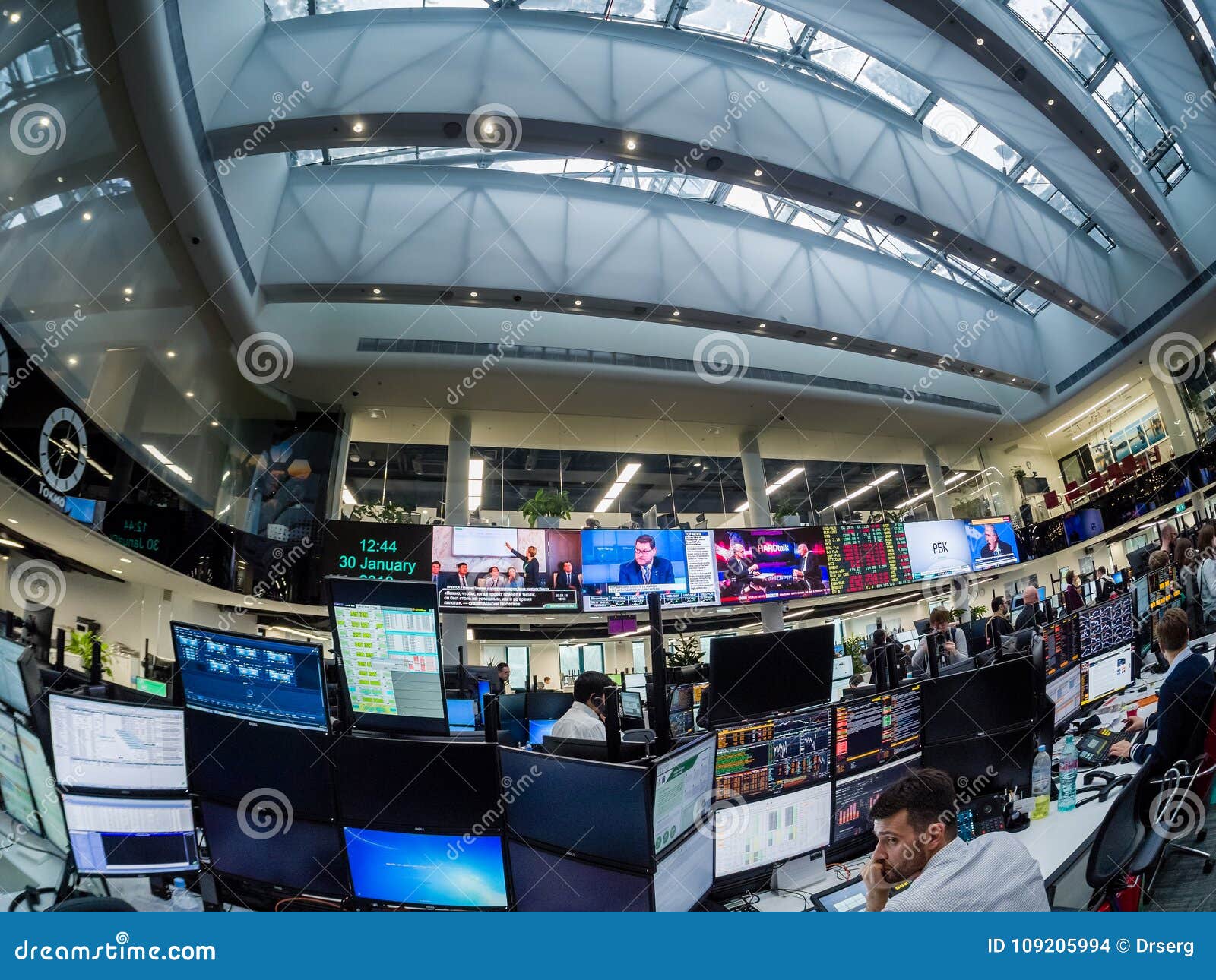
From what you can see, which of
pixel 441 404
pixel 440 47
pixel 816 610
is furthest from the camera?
pixel 816 610

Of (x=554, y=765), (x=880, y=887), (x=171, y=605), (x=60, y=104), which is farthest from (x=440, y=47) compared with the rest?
(x=171, y=605)

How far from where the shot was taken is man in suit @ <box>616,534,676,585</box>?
9.66 metres

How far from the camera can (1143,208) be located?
8875mm

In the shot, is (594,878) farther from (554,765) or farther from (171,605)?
(171,605)

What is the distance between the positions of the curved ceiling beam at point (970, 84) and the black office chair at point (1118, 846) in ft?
22.7

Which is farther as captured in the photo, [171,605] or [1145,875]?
[171,605]

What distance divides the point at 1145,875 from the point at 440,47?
27.9ft

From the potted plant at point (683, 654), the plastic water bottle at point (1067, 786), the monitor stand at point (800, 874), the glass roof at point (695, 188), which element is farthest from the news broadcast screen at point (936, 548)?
the monitor stand at point (800, 874)

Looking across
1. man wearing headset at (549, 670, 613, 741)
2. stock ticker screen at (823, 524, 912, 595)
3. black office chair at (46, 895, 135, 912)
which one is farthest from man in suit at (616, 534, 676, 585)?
black office chair at (46, 895, 135, 912)

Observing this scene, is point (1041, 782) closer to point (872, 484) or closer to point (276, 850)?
point (276, 850)

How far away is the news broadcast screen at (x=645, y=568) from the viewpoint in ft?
31.1

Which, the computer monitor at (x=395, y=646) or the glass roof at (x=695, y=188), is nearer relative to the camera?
the computer monitor at (x=395, y=646)

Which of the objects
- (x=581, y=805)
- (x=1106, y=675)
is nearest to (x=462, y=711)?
(x=581, y=805)

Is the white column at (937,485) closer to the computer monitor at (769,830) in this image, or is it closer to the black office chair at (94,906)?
the computer monitor at (769,830)
